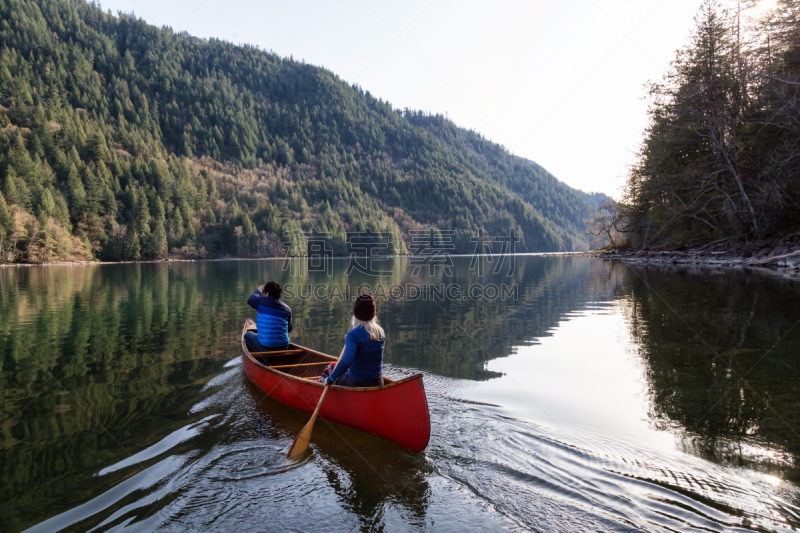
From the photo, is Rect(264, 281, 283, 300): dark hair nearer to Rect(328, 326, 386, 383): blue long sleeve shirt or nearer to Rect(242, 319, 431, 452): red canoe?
Rect(242, 319, 431, 452): red canoe

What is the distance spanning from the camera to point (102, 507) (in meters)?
5.04

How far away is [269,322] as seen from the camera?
10578 millimetres

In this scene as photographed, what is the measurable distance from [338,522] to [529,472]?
8.16 ft

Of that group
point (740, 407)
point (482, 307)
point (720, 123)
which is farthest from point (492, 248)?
point (740, 407)

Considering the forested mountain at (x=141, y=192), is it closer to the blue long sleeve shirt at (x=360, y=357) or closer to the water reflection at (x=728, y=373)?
the blue long sleeve shirt at (x=360, y=357)

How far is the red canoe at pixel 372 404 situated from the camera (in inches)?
238

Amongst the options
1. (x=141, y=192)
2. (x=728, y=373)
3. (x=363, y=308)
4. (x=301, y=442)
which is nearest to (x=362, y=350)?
(x=363, y=308)

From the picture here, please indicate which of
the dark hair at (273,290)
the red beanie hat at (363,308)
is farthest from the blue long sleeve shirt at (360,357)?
the dark hair at (273,290)

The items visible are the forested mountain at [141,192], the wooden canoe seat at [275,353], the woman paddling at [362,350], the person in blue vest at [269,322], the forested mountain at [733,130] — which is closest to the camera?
the woman paddling at [362,350]

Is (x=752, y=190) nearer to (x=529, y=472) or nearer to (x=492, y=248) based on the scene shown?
(x=529, y=472)

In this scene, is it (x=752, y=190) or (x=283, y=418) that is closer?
(x=283, y=418)

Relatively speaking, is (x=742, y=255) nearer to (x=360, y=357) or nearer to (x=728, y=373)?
(x=728, y=373)

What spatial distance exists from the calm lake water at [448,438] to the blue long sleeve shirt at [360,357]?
993 millimetres

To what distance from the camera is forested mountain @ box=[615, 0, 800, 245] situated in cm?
2770
